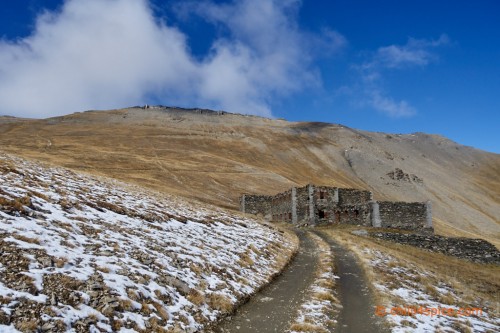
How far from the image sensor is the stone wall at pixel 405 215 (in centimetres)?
4572

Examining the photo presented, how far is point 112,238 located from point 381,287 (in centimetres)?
1239

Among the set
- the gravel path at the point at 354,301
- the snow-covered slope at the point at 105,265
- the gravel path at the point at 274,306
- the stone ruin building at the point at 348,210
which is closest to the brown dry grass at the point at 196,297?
the snow-covered slope at the point at 105,265

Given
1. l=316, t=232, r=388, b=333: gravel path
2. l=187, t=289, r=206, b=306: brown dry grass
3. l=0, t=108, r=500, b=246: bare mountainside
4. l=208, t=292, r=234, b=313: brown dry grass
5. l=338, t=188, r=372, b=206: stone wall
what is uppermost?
l=0, t=108, r=500, b=246: bare mountainside

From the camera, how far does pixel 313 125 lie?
182 metres

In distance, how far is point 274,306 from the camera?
13.4 meters

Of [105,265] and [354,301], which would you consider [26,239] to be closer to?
[105,265]

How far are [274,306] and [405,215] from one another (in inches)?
1508

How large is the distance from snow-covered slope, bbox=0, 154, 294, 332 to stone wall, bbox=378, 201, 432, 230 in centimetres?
2855

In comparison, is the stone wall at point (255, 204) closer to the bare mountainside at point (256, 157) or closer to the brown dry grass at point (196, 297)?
the bare mountainside at point (256, 157)

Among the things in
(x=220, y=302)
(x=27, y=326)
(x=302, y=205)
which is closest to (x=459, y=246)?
(x=302, y=205)

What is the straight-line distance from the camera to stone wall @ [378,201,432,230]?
45.7m

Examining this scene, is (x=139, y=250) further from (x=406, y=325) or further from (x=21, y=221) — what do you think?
(x=406, y=325)

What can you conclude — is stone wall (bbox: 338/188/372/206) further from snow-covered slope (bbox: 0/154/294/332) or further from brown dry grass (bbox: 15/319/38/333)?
brown dry grass (bbox: 15/319/38/333)

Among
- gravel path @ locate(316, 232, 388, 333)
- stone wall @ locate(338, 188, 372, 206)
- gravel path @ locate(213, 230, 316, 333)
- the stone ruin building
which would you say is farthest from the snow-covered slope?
stone wall @ locate(338, 188, 372, 206)
